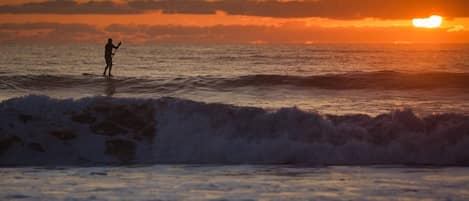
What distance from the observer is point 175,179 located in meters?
9.53

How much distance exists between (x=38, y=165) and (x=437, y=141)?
737 centimetres

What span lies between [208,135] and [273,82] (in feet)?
43.4

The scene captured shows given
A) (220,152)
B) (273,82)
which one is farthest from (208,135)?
(273,82)

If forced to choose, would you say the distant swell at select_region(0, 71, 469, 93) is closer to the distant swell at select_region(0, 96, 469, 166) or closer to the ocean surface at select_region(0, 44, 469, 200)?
the ocean surface at select_region(0, 44, 469, 200)

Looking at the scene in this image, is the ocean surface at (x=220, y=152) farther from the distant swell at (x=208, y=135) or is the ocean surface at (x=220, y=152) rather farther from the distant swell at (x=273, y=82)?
the distant swell at (x=273, y=82)

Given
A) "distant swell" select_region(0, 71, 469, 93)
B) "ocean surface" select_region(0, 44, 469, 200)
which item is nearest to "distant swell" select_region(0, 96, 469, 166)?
"ocean surface" select_region(0, 44, 469, 200)

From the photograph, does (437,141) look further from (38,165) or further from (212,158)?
(38,165)

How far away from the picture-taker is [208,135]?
42.3 feet

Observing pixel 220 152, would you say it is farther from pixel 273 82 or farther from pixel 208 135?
pixel 273 82

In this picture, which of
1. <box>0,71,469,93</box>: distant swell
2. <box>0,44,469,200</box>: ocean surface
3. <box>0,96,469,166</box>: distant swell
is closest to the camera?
<box>0,44,469,200</box>: ocean surface

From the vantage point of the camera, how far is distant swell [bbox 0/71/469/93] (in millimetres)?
24281

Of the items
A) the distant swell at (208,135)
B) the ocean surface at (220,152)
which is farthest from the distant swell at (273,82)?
the distant swell at (208,135)

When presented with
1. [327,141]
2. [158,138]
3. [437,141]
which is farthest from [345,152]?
[158,138]

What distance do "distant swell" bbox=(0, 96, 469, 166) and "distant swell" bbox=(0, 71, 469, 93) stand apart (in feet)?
35.3
